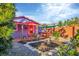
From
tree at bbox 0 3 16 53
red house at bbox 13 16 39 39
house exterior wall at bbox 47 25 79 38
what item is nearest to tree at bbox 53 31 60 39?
house exterior wall at bbox 47 25 79 38

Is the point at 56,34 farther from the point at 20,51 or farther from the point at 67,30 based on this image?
the point at 20,51

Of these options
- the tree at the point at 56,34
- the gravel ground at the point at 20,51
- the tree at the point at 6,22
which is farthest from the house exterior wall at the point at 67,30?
the tree at the point at 6,22

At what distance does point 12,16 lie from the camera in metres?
1.13

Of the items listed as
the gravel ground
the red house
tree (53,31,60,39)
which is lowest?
the gravel ground

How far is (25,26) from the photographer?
44.7 inches

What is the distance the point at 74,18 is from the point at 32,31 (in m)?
0.34

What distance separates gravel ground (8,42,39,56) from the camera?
112cm

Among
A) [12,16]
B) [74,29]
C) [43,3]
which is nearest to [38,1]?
[43,3]

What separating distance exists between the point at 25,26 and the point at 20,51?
196 millimetres

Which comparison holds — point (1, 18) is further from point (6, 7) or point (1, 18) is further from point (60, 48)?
point (60, 48)

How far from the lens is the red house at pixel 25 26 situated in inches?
44.3

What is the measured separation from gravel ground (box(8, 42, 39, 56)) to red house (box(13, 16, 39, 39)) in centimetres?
9

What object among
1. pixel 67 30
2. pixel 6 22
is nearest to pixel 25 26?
pixel 6 22

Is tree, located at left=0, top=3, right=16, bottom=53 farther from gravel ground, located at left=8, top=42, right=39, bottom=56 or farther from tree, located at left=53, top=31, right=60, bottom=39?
tree, located at left=53, top=31, right=60, bottom=39
